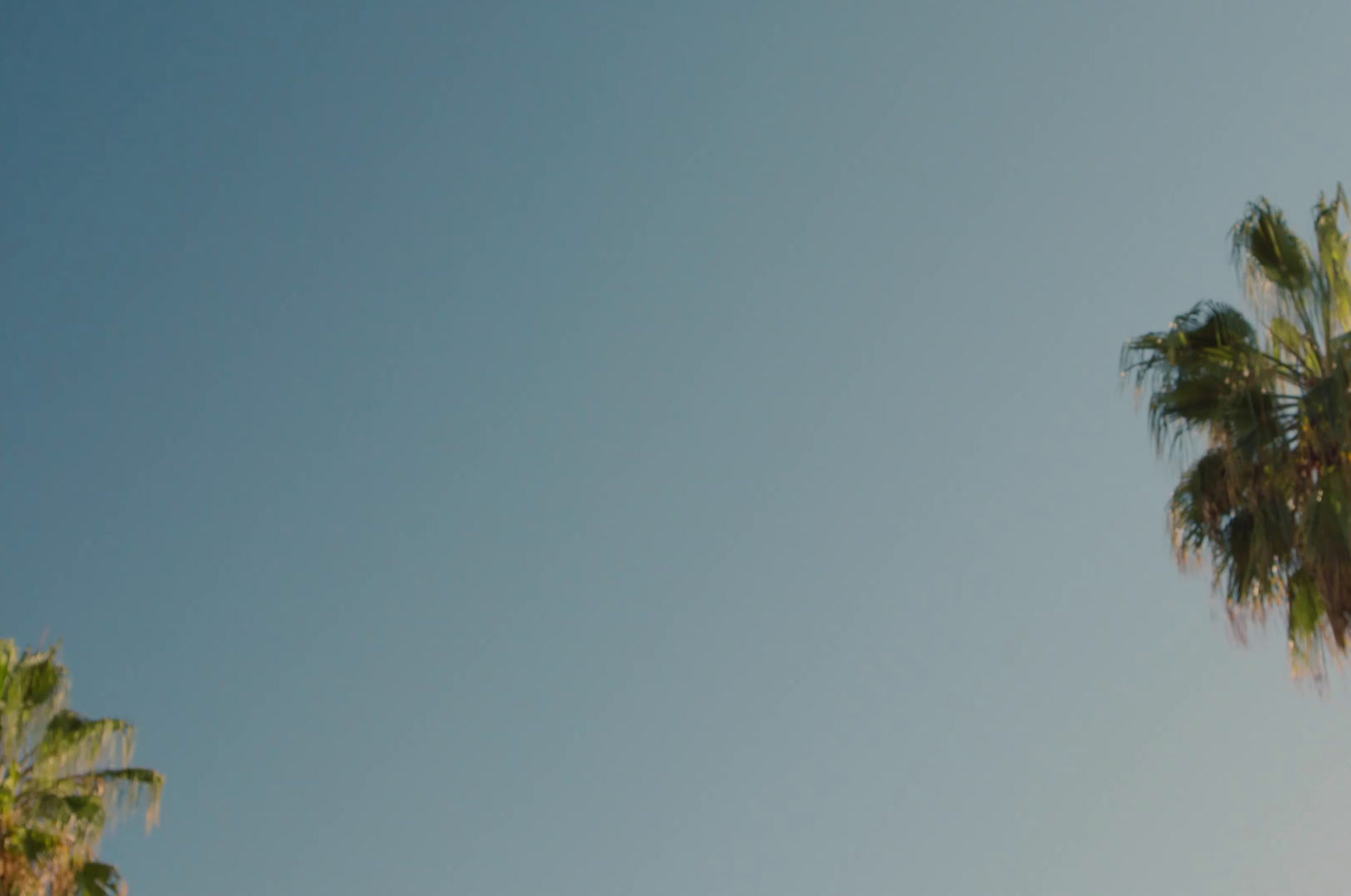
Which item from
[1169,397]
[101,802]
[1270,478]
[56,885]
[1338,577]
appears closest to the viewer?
[1338,577]

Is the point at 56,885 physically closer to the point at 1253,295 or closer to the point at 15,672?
the point at 15,672

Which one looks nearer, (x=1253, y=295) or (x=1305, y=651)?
(x=1305, y=651)

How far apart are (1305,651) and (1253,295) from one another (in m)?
3.95

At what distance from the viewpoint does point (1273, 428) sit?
47.0ft

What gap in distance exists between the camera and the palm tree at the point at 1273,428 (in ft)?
44.5

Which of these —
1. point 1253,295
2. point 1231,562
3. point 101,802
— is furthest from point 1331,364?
point 101,802

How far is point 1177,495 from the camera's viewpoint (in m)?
15.5

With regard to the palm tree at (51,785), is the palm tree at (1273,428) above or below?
above

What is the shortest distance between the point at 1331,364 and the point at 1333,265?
1362 mm

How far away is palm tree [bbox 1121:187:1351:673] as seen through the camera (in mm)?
13562

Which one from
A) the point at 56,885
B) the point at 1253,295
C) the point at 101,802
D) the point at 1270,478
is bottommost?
the point at 56,885

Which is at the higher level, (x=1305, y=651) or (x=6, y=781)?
(x=1305, y=651)

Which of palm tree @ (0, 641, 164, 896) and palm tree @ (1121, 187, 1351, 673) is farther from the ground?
palm tree @ (1121, 187, 1351, 673)

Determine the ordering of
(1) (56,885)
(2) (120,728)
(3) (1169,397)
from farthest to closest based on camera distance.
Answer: (2) (120,728)
(1) (56,885)
(3) (1169,397)
